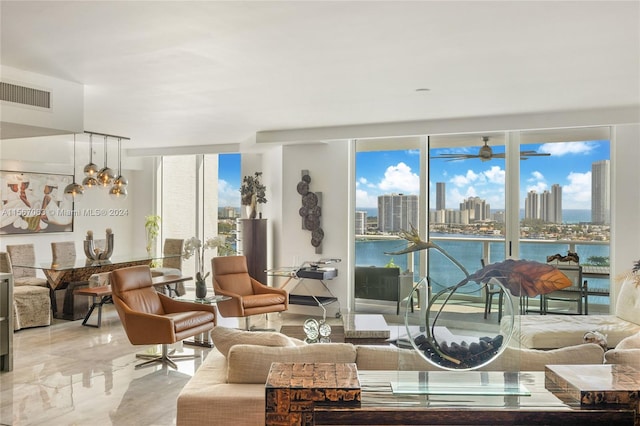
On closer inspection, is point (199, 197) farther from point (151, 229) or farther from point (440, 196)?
point (440, 196)

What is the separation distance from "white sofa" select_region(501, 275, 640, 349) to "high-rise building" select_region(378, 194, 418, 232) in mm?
2307

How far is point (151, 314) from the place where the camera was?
489 centimetres

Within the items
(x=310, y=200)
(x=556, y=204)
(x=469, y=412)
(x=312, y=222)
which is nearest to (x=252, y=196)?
(x=310, y=200)

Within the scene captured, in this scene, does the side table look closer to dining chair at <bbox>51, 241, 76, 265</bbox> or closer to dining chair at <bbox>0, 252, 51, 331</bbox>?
dining chair at <bbox>0, 252, 51, 331</bbox>

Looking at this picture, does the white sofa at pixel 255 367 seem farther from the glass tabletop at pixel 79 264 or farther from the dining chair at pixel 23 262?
the dining chair at pixel 23 262

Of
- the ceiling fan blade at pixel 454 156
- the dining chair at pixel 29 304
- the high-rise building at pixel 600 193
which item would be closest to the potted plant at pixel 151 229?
the dining chair at pixel 29 304

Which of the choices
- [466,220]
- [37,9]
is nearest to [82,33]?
[37,9]

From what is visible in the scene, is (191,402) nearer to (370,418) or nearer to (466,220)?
(370,418)

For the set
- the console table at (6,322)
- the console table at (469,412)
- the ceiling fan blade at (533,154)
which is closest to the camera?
the console table at (469,412)

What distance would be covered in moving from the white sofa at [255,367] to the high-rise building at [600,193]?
4.17 meters

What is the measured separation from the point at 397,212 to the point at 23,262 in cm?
536

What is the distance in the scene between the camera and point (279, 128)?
23.4ft

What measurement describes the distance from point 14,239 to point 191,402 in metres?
6.71

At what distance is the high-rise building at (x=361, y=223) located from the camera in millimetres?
7484
